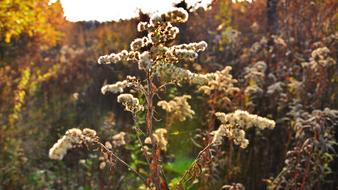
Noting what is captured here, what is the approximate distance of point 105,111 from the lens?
8570 millimetres

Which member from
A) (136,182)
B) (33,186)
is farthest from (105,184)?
(33,186)

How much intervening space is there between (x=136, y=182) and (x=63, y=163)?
1279 millimetres

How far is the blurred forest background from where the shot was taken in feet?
16.7

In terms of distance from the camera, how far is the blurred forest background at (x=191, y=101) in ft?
16.7

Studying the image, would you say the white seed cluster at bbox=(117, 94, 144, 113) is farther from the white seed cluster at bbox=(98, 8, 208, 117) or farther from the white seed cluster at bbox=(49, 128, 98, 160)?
the white seed cluster at bbox=(49, 128, 98, 160)

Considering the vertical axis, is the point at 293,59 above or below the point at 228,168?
above

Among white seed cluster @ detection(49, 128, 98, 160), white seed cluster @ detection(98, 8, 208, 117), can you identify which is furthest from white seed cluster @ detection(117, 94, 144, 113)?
white seed cluster @ detection(49, 128, 98, 160)

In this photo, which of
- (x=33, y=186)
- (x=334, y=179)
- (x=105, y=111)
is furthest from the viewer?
(x=105, y=111)

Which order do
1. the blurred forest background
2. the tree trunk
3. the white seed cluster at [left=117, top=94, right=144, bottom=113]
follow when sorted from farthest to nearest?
the tree trunk → the blurred forest background → the white seed cluster at [left=117, top=94, right=144, bottom=113]

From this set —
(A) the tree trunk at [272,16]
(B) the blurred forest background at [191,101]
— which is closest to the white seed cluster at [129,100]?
(B) the blurred forest background at [191,101]

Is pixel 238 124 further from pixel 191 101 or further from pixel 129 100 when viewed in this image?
pixel 191 101

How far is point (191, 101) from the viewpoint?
7348 millimetres

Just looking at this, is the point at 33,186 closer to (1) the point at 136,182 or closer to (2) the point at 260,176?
(1) the point at 136,182

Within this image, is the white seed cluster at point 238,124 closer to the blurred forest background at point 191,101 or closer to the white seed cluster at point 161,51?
the white seed cluster at point 161,51
